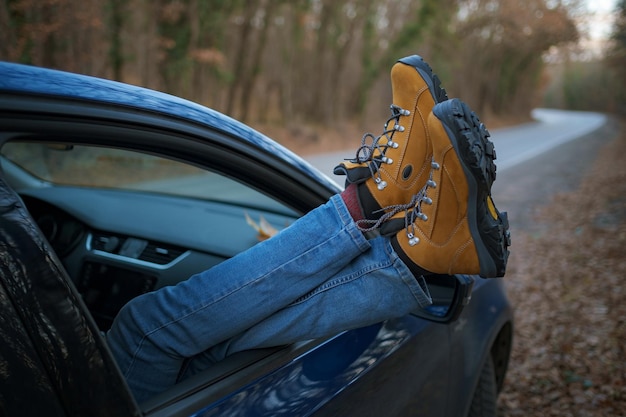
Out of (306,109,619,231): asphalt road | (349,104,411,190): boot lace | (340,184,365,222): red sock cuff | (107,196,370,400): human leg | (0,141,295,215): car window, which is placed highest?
(0,141,295,215): car window

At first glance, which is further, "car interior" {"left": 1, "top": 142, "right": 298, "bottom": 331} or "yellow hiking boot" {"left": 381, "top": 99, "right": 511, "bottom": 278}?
"car interior" {"left": 1, "top": 142, "right": 298, "bottom": 331}

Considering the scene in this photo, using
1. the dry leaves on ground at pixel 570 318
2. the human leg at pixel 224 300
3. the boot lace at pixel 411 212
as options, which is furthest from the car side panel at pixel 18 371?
the dry leaves on ground at pixel 570 318

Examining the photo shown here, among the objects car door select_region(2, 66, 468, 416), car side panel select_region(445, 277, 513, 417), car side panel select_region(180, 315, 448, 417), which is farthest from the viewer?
car side panel select_region(445, 277, 513, 417)

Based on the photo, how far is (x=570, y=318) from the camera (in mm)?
4191

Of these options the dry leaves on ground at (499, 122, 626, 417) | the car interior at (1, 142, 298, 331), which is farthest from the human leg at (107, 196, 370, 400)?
the dry leaves on ground at (499, 122, 626, 417)

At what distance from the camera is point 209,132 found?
53.7 inches

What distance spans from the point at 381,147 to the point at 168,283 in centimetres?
104

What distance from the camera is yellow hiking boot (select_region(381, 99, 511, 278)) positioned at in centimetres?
138

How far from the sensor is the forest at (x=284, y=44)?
31.9 ft

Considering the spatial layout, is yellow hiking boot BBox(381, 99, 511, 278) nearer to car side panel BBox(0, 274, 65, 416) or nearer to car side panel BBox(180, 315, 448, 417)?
car side panel BBox(180, 315, 448, 417)

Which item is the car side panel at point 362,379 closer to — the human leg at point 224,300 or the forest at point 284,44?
the human leg at point 224,300

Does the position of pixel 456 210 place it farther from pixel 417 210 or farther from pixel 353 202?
pixel 353 202

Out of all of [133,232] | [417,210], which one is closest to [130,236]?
[133,232]

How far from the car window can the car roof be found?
155 mm
